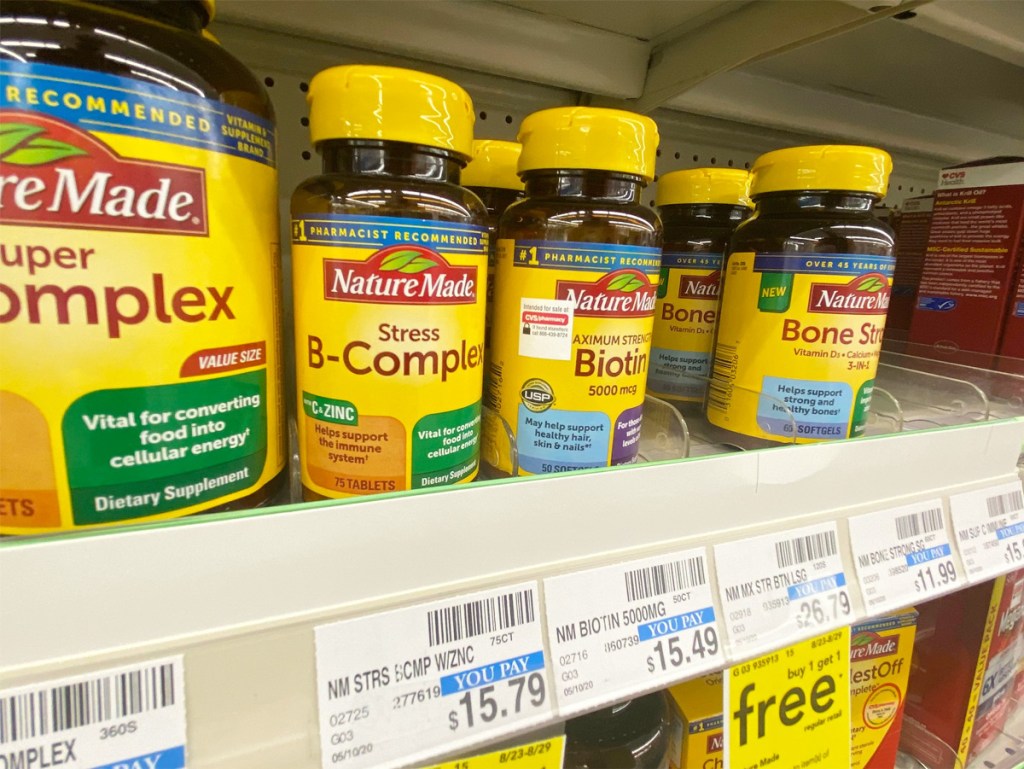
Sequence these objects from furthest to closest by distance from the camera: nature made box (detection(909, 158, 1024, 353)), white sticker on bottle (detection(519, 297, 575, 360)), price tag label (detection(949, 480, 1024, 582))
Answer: nature made box (detection(909, 158, 1024, 353)) → price tag label (detection(949, 480, 1024, 582)) → white sticker on bottle (detection(519, 297, 575, 360))

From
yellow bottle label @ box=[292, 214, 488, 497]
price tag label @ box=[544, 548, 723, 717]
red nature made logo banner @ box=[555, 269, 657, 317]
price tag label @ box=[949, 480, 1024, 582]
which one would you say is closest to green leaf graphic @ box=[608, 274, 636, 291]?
red nature made logo banner @ box=[555, 269, 657, 317]

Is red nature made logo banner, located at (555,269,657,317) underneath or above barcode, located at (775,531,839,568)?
above

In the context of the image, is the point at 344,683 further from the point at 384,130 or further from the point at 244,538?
the point at 384,130

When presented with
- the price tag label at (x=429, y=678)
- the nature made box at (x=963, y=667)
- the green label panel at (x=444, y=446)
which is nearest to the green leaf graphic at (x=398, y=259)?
the green label panel at (x=444, y=446)

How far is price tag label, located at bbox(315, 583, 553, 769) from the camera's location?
14.0 inches

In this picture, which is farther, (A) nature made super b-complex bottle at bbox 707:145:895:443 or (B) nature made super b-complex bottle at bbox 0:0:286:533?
(A) nature made super b-complex bottle at bbox 707:145:895:443

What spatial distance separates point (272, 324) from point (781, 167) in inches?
20.0

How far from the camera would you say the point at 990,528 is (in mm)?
634

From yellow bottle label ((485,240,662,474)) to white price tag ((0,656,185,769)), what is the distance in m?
0.30

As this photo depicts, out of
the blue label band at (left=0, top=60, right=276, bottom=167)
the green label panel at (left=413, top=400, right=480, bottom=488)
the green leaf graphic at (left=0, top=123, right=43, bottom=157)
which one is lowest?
the green label panel at (left=413, top=400, right=480, bottom=488)

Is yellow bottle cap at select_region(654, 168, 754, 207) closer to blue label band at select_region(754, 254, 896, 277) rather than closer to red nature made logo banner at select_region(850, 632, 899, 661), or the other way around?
blue label band at select_region(754, 254, 896, 277)

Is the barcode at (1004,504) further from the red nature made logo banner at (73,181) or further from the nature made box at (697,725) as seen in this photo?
the red nature made logo banner at (73,181)

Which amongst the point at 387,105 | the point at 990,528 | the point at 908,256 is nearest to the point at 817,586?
the point at 990,528

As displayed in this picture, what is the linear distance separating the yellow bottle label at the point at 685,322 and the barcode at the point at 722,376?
6 cm
